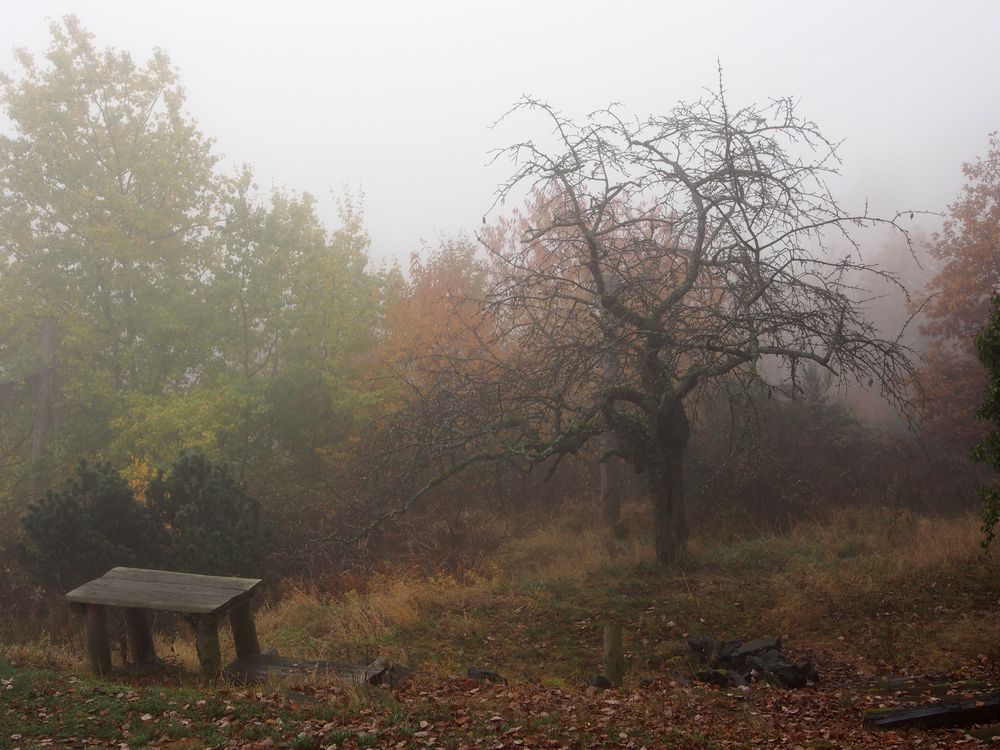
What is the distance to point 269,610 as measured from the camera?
44.8ft

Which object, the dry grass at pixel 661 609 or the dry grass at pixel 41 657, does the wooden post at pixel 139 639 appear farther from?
the dry grass at pixel 41 657

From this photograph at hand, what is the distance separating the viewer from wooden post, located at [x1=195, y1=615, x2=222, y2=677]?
8742 millimetres

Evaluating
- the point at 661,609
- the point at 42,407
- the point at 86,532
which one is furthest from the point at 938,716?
the point at 42,407

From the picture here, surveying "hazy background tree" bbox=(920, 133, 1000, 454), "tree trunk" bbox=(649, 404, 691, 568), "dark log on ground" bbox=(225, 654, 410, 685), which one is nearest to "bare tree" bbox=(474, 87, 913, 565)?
"tree trunk" bbox=(649, 404, 691, 568)

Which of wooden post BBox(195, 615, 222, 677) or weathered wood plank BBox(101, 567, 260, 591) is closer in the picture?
wooden post BBox(195, 615, 222, 677)

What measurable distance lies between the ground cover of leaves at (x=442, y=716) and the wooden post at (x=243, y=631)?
820 millimetres

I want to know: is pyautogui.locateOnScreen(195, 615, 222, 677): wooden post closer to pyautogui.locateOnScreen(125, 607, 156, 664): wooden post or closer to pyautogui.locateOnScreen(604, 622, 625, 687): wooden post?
pyautogui.locateOnScreen(125, 607, 156, 664): wooden post

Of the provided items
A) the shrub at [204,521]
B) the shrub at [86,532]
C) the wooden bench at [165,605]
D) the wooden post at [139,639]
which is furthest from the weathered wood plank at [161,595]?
the shrub at [204,521]

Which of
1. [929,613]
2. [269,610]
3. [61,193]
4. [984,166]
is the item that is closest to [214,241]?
[61,193]

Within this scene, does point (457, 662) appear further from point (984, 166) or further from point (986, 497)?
point (984, 166)

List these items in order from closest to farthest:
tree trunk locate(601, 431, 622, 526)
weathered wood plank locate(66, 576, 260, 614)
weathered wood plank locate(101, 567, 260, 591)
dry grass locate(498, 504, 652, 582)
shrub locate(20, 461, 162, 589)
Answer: weathered wood plank locate(66, 576, 260, 614)
weathered wood plank locate(101, 567, 260, 591)
shrub locate(20, 461, 162, 589)
dry grass locate(498, 504, 652, 582)
tree trunk locate(601, 431, 622, 526)

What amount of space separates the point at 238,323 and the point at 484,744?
18689 mm

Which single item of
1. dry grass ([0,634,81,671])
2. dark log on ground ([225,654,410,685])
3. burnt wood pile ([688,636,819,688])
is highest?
dry grass ([0,634,81,671])

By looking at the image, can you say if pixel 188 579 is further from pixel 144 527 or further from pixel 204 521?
pixel 204 521
